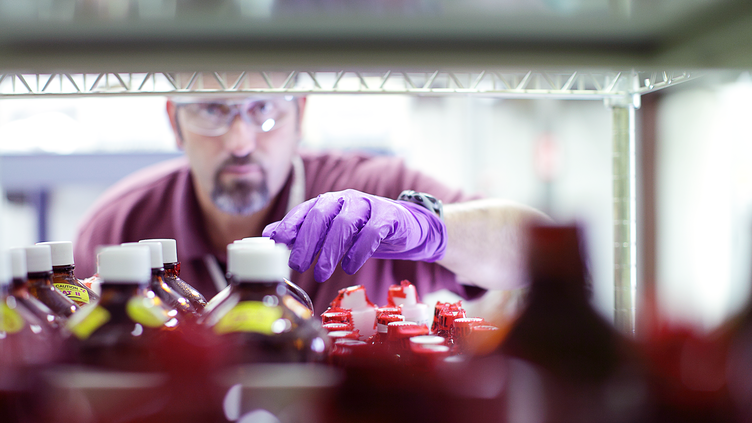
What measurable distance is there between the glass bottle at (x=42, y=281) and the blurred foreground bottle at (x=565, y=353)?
0.62m

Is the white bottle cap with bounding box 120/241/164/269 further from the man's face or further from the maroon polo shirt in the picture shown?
the man's face

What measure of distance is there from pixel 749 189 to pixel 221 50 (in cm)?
414

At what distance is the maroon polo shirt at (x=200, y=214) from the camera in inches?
93.5

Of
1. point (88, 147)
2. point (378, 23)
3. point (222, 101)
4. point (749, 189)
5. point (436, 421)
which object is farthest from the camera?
point (88, 147)

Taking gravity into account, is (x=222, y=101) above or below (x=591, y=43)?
above

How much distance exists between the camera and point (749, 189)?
3.59 m

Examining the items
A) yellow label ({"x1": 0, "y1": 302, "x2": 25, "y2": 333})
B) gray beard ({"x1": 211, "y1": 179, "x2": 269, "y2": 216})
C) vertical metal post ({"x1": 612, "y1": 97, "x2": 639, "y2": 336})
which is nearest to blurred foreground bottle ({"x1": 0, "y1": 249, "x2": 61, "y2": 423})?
yellow label ({"x1": 0, "y1": 302, "x2": 25, "y2": 333})

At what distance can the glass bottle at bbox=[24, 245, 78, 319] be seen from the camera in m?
0.72

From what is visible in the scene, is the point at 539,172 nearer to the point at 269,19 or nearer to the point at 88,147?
the point at 88,147

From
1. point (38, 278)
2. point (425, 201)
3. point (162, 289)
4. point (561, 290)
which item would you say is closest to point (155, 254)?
point (162, 289)

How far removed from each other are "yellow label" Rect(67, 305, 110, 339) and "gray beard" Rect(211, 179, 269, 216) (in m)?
2.05

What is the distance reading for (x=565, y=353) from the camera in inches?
18.9

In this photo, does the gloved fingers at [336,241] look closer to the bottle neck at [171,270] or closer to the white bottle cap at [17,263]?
the bottle neck at [171,270]

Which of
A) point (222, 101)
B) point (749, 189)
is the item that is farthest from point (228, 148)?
point (749, 189)
